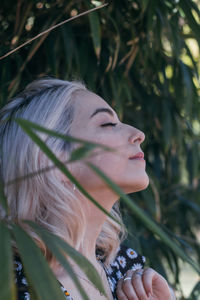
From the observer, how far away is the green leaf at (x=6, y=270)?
56cm

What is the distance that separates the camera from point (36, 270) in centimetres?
59

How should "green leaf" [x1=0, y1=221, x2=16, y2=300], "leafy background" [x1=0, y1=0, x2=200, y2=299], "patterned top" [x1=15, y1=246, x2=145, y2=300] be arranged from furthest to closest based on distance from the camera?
"leafy background" [x1=0, y1=0, x2=200, y2=299] < "patterned top" [x1=15, y1=246, x2=145, y2=300] < "green leaf" [x1=0, y1=221, x2=16, y2=300]

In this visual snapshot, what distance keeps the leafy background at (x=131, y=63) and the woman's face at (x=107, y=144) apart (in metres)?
0.23

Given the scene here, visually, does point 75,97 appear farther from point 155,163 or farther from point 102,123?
point 155,163

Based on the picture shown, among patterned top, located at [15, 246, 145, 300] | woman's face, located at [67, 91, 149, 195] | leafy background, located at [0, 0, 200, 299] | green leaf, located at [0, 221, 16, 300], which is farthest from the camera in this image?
leafy background, located at [0, 0, 200, 299]

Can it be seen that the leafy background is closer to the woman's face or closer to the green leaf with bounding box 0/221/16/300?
the woman's face

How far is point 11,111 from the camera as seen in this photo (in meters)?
1.14

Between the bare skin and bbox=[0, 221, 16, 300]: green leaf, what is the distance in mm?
382

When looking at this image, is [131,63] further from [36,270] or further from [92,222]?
[36,270]

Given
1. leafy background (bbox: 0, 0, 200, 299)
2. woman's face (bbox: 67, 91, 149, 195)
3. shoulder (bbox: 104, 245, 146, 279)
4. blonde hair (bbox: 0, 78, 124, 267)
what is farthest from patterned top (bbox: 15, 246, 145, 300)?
leafy background (bbox: 0, 0, 200, 299)

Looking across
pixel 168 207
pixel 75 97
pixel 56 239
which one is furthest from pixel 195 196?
pixel 56 239

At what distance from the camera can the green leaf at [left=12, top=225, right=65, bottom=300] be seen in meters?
0.58

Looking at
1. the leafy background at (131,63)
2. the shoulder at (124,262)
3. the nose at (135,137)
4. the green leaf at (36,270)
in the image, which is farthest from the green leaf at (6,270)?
the leafy background at (131,63)

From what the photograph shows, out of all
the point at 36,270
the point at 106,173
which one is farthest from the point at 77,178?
the point at 36,270
